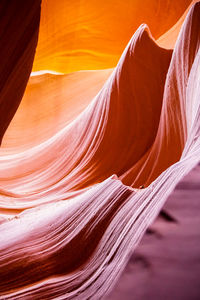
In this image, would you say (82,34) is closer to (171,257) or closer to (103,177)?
(103,177)

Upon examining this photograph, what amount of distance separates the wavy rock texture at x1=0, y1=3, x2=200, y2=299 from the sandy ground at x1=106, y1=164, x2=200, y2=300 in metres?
0.05

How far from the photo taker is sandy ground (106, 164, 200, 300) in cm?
41

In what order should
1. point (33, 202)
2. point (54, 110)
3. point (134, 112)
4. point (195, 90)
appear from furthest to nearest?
point (54, 110), point (134, 112), point (33, 202), point (195, 90)

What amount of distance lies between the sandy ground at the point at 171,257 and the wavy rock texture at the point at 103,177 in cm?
5

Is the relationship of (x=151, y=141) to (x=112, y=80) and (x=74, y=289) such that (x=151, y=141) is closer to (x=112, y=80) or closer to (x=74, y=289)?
(x=112, y=80)

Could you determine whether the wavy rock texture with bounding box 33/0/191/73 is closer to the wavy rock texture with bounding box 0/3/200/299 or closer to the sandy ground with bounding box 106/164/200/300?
the wavy rock texture with bounding box 0/3/200/299

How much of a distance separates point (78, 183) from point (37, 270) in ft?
3.85

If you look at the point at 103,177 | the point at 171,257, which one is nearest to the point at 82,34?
the point at 103,177

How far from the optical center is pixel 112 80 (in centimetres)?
246

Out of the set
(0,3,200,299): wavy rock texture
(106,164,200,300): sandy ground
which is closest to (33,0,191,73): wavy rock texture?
(0,3,200,299): wavy rock texture

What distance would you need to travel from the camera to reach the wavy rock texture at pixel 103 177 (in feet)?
3.17

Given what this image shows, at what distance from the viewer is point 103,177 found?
2270 millimetres

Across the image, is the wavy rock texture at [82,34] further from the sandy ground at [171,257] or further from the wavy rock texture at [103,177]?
the sandy ground at [171,257]

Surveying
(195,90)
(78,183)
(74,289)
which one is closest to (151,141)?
(78,183)
